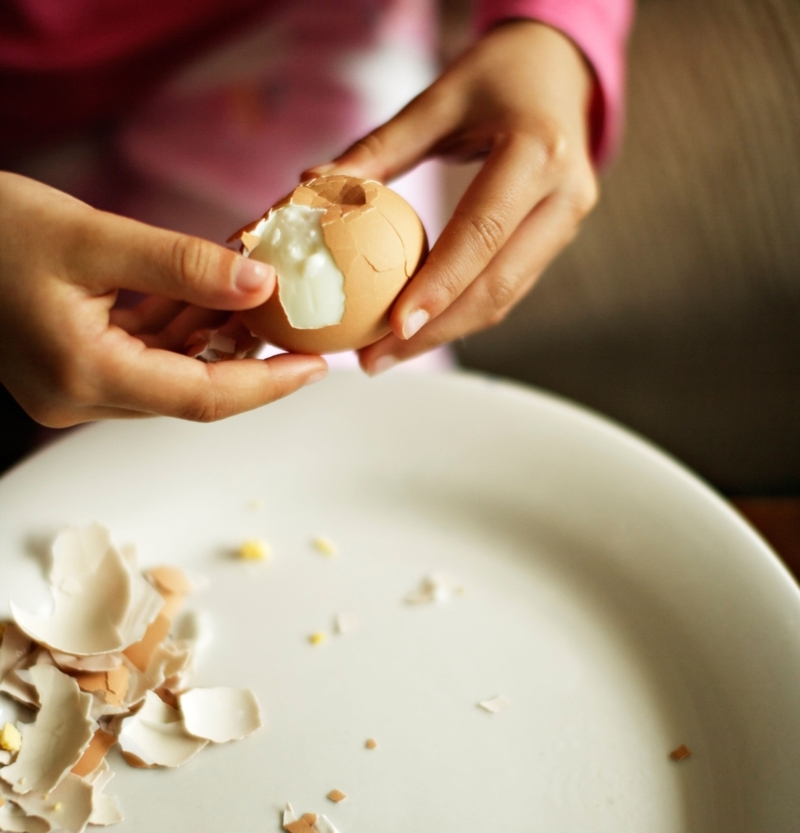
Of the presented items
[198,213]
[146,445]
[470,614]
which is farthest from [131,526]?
[198,213]

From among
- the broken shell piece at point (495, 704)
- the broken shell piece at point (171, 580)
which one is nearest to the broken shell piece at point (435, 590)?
the broken shell piece at point (495, 704)

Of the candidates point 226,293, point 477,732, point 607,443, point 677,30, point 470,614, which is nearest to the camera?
point 226,293

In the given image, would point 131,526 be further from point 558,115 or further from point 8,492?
point 558,115

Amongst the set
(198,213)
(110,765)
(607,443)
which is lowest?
(110,765)

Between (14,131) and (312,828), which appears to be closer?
(312,828)

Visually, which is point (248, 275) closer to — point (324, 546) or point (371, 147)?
point (371, 147)

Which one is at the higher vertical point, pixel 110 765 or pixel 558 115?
pixel 558 115
